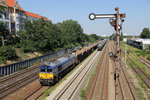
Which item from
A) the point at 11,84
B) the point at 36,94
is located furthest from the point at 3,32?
the point at 36,94

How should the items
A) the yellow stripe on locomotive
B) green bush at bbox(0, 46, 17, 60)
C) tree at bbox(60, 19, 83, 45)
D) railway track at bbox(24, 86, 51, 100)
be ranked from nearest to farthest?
railway track at bbox(24, 86, 51, 100)
the yellow stripe on locomotive
green bush at bbox(0, 46, 17, 60)
tree at bbox(60, 19, 83, 45)

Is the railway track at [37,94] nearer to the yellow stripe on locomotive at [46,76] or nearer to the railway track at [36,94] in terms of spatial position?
the railway track at [36,94]

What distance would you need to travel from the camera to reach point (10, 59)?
3434cm

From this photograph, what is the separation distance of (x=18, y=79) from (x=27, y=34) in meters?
24.6

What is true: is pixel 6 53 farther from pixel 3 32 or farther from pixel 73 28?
pixel 73 28

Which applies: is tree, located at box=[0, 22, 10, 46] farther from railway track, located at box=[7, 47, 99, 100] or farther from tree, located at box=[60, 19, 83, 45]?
tree, located at box=[60, 19, 83, 45]

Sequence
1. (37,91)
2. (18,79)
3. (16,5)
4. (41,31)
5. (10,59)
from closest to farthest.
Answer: (37,91) < (18,79) < (10,59) < (41,31) < (16,5)

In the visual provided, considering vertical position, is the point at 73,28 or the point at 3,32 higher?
the point at 73,28

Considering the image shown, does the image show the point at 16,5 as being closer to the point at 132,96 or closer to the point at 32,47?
the point at 32,47

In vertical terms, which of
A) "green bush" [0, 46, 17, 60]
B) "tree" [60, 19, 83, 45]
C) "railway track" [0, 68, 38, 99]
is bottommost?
"railway track" [0, 68, 38, 99]

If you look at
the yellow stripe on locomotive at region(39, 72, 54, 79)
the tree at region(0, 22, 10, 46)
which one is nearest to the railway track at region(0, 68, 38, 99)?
the yellow stripe on locomotive at region(39, 72, 54, 79)

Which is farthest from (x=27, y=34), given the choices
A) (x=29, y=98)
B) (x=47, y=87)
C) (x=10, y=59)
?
(x=29, y=98)

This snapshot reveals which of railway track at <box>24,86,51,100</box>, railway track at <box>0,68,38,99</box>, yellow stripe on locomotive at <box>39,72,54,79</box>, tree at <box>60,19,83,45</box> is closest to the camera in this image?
railway track at <box>24,86,51,100</box>

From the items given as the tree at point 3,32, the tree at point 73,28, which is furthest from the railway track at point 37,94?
the tree at point 73,28
